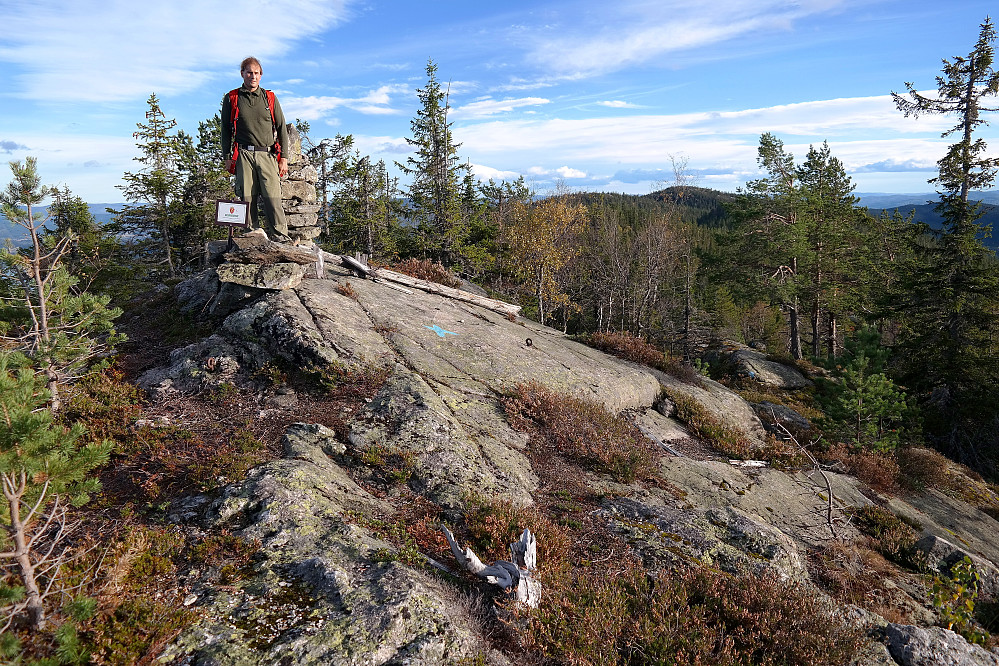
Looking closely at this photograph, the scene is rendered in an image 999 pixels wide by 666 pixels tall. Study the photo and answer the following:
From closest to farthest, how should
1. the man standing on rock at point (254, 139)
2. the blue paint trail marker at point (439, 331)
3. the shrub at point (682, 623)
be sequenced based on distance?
the shrub at point (682, 623), the man standing on rock at point (254, 139), the blue paint trail marker at point (439, 331)

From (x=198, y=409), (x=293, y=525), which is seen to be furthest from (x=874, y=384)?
(x=198, y=409)

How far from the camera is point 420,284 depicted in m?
15.0

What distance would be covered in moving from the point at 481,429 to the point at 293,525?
3.99 meters

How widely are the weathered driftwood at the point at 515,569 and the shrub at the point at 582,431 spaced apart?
3.50m

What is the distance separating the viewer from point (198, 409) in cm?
856

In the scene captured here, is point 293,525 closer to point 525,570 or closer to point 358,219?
point 525,570

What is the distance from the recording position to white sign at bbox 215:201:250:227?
35.0ft

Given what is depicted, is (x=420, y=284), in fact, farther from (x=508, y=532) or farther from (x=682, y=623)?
(x=682, y=623)

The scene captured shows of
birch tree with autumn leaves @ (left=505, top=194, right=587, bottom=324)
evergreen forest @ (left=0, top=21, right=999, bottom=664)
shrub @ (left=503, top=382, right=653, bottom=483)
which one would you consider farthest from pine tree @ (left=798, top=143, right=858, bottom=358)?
shrub @ (left=503, top=382, right=653, bottom=483)

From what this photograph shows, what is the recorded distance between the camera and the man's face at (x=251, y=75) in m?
10.1

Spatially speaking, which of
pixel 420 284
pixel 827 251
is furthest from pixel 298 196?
pixel 827 251

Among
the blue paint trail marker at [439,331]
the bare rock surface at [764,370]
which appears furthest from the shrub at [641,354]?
the bare rock surface at [764,370]

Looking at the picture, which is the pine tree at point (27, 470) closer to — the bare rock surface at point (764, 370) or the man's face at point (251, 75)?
the man's face at point (251, 75)

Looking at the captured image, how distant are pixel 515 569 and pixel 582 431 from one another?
474 centimetres
